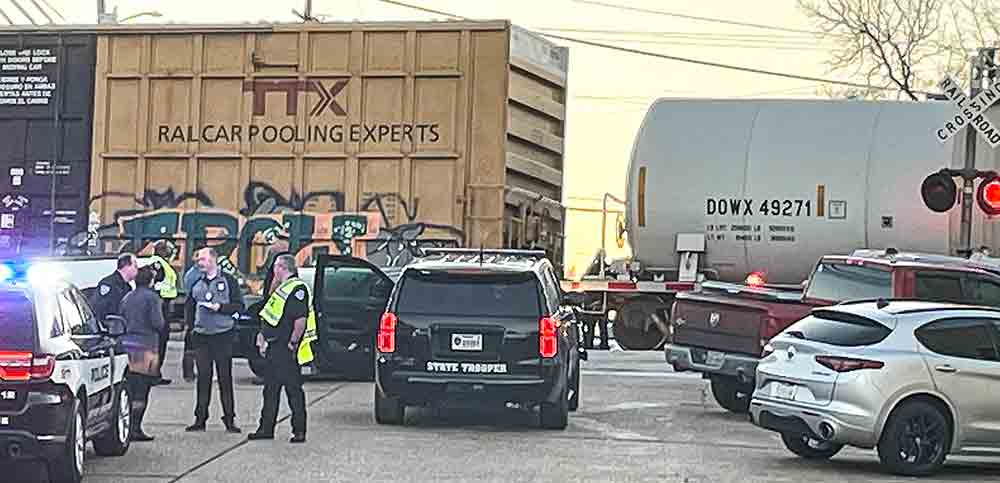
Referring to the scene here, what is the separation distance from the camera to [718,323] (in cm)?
1636

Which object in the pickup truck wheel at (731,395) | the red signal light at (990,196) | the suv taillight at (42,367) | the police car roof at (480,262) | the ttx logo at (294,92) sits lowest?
the pickup truck wheel at (731,395)

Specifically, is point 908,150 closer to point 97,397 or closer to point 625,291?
point 625,291

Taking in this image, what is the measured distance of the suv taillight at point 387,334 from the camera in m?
14.5

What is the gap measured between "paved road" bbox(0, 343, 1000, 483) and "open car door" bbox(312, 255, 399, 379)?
0.81 m

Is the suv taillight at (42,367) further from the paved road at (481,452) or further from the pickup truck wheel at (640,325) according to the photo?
the pickup truck wheel at (640,325)

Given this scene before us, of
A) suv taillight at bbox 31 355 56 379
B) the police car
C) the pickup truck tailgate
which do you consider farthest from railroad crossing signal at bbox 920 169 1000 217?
suv taillight at bbox 31 355 56 379

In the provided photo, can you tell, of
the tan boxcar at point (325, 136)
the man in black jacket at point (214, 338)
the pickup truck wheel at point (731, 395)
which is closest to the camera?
the man in black jacket at point (214, 338)

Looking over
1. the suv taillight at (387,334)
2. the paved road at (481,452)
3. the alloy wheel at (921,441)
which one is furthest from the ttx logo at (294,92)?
the alloy wheel at (921,441)

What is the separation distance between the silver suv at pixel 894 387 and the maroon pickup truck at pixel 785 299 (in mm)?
2737

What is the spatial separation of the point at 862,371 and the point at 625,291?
11024 mm

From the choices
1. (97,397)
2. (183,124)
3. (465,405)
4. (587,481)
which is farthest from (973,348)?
(183,124)

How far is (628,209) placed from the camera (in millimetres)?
23125

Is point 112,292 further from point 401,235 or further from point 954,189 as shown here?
point 954,189

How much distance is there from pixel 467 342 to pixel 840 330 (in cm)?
337
